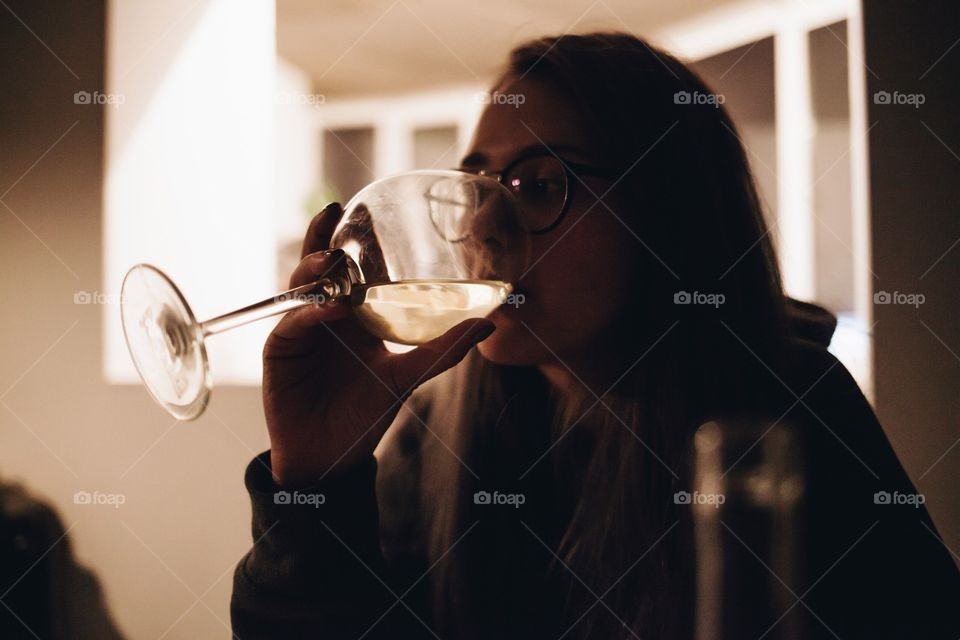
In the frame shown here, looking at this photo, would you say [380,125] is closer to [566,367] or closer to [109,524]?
[566,367]

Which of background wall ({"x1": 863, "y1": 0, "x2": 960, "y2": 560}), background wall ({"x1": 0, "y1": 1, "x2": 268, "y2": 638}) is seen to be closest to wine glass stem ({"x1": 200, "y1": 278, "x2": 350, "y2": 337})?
background wall ({"x1": 0, "y1": 1, "x2": 268, "y2": 638})

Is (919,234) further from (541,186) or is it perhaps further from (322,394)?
(322,394)

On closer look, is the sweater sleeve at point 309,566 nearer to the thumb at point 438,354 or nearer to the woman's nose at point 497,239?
the thumb at point 438,354

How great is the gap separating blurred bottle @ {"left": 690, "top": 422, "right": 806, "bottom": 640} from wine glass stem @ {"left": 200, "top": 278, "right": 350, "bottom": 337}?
22.6 inches

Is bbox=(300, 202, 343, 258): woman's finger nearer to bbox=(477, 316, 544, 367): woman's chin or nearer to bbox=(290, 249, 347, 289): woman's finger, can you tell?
bbox=(290, 249, 347, 289): woman's finger

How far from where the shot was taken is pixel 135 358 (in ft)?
1.78

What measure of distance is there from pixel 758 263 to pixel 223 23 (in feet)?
3.52

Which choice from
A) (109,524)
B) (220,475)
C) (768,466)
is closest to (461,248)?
(768,466)

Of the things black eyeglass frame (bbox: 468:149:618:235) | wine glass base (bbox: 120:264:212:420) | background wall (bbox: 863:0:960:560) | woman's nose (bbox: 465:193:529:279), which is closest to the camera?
wine glass base (bbox: 120:264:212:420)

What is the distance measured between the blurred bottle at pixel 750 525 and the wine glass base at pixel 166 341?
2.20 ft

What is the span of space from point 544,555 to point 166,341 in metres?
0.60

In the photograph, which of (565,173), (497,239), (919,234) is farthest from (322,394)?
(919,234)

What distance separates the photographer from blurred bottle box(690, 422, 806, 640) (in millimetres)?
817

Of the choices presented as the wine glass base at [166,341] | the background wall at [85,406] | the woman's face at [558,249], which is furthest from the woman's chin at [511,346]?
the background wall at [85,406]
